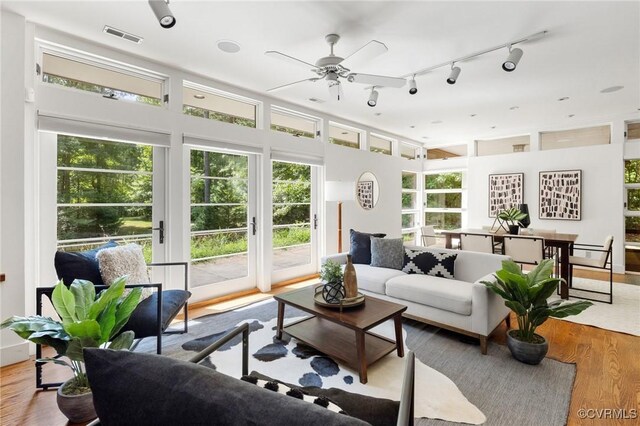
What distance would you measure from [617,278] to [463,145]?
3877 millimetres

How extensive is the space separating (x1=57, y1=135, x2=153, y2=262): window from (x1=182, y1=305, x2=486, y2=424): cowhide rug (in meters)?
1.49

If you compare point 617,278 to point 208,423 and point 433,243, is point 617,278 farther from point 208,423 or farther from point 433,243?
point 208,423

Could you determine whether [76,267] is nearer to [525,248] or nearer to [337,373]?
[337,373]

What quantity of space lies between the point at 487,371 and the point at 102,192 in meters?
3.91

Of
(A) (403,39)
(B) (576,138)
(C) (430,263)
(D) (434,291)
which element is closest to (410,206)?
(B) (576,138)

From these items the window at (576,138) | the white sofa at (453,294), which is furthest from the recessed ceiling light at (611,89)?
the white sofa at (453,294)

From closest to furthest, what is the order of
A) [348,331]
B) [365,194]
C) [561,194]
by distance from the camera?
[348,331]
[561,194]
[365,194]

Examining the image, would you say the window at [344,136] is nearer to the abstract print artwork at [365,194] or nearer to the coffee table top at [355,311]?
the abstract print artwork at [365,194]

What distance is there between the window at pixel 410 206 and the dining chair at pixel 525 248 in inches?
126

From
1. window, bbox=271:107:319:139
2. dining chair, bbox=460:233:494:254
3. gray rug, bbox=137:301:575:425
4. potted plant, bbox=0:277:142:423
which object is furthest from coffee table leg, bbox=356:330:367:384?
window, bbox=271:107:319:139

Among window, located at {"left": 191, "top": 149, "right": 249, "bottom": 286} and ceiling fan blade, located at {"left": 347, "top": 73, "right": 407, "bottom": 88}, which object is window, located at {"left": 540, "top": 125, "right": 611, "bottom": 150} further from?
window, located at {"left": 191, "top": 149, "right": 249, "bottom": 286}

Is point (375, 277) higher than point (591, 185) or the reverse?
the reverse

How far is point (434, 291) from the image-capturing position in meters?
2.88

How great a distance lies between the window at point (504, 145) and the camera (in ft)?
20.9
